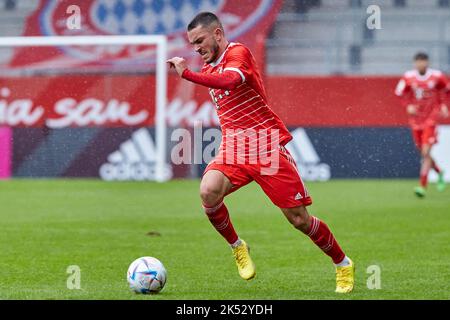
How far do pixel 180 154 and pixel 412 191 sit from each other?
4.22 metres

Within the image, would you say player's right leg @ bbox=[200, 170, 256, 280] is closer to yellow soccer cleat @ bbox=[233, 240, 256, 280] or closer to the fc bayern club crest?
yellow soccer cleat @ bbox=[233, 240, 256, 280]

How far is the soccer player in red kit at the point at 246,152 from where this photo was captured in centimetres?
705

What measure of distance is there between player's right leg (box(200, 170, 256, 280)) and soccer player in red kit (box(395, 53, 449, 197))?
9.71 meters

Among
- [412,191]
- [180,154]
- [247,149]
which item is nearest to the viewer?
[247,149]

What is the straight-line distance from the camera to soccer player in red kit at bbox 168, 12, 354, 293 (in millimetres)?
7051

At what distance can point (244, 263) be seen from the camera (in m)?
Result: 7.46

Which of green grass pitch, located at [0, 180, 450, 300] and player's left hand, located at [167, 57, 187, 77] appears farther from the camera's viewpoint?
green grass pitch, located at [0, 180, 450, 300]

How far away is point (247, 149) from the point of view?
23.7 ft

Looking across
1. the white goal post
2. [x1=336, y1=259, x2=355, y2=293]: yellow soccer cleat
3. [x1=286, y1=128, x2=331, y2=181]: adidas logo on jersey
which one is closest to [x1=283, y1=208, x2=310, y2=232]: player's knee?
[x1=336, y1=259, x2=355, y2=293]: yellow soccer cleat

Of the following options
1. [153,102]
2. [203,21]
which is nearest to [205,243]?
[203,21]

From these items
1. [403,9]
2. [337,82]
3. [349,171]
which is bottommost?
[349,171]

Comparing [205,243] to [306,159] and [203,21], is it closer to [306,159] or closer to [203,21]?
[203,21]

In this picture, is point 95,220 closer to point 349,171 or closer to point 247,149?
point 247,149
